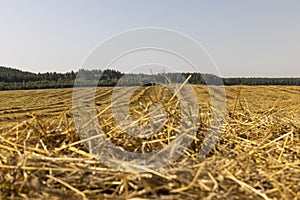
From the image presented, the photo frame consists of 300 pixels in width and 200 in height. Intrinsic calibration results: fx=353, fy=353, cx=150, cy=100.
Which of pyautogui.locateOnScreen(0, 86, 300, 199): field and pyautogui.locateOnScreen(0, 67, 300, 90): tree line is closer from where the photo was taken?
pyautogui.locateOnScreen(0, 86, 300, 199): field

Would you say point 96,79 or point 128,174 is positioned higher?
point 96,79

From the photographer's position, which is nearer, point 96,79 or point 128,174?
point 128,174

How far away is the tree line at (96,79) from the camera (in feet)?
6.89

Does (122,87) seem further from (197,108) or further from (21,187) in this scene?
(21,187)

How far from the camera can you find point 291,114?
3.00m

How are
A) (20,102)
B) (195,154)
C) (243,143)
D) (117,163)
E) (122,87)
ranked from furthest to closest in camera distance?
(20,102) < (122,87) < (243,143) < (195,154) < (117,163)

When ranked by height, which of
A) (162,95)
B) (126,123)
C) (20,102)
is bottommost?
(20,102)

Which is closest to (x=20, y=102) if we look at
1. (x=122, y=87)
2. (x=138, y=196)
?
(x=122, y=87)

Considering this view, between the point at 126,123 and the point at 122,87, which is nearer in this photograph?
the point at 126,123

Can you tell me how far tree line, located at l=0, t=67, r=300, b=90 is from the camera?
2.10 meters

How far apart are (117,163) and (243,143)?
807 mm

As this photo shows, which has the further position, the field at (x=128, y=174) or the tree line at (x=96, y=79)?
the tree line at (x=96, y=79)

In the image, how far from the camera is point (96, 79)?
2.14 m

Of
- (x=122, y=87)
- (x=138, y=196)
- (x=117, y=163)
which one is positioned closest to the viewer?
(x=138, y=196)
